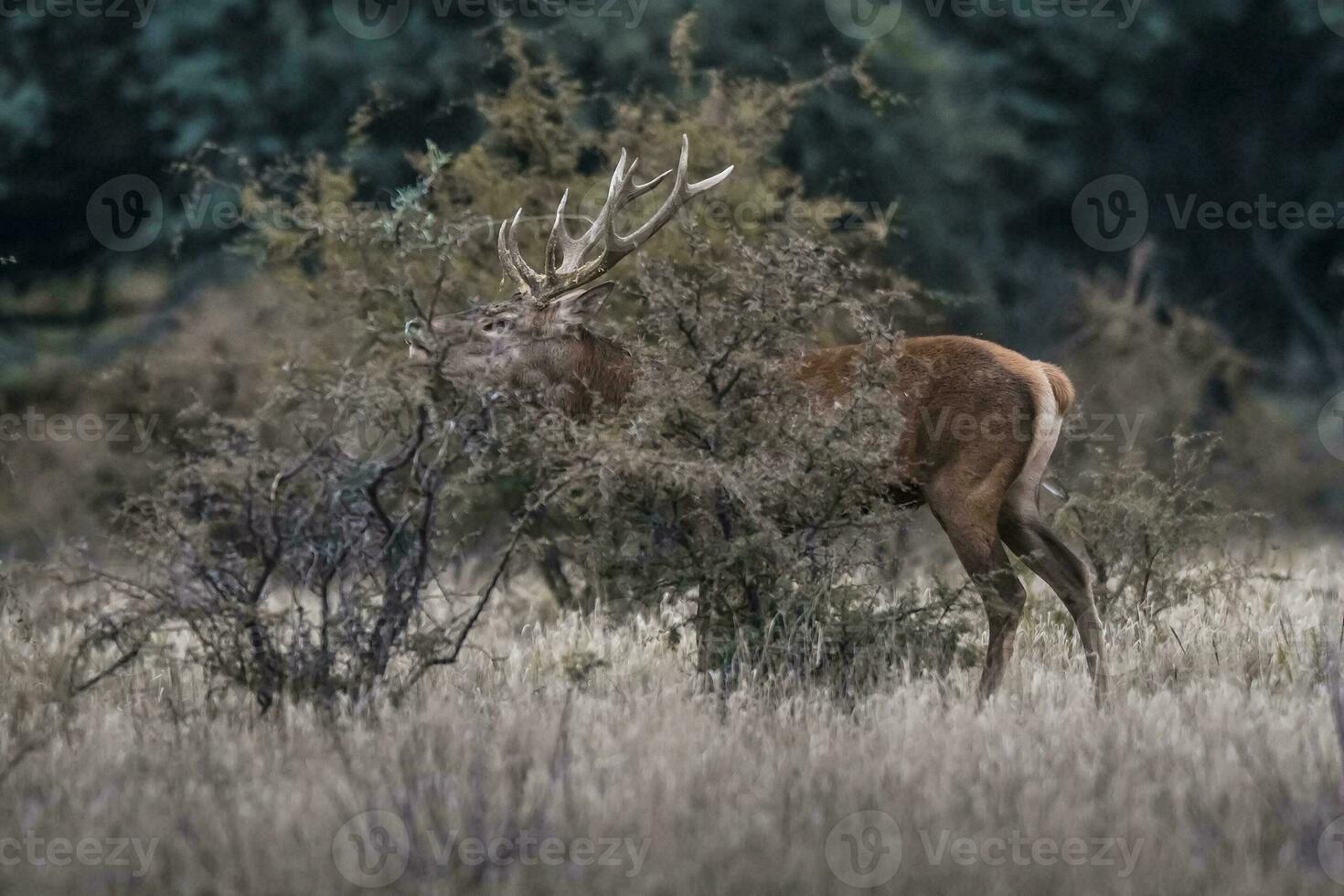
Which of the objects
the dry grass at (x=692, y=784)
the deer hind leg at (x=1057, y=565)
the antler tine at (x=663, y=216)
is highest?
the antler tine at (x=663, y=216)

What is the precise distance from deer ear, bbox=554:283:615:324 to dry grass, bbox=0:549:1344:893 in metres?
2.21

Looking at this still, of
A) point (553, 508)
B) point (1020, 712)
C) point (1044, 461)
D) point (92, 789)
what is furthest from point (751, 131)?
point (92, 789)

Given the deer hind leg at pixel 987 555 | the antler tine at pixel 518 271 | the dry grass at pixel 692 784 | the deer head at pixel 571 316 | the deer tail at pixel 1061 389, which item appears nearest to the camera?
the dry grass at pixel 692 784

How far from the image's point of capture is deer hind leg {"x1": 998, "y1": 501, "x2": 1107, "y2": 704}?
796 centimetres

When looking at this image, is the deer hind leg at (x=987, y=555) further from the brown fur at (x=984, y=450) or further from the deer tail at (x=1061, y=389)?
the deer tail at (x=1061, y=389)

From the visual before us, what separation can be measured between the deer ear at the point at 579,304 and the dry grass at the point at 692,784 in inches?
86.9

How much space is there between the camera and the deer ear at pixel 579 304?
29.3ft

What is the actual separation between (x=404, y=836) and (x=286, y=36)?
48.3 ft

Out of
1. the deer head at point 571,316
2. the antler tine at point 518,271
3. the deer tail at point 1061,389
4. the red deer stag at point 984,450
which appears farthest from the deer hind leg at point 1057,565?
the antler tine at point 518,271

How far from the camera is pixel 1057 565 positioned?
8.16 m

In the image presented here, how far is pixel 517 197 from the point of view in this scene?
11.9 metres

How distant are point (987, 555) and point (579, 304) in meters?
2.48

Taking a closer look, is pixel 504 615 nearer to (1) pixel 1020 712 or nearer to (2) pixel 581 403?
(2) pixel 581 403

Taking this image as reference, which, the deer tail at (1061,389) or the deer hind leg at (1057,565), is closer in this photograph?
the deer hind leg at (1057,565)
